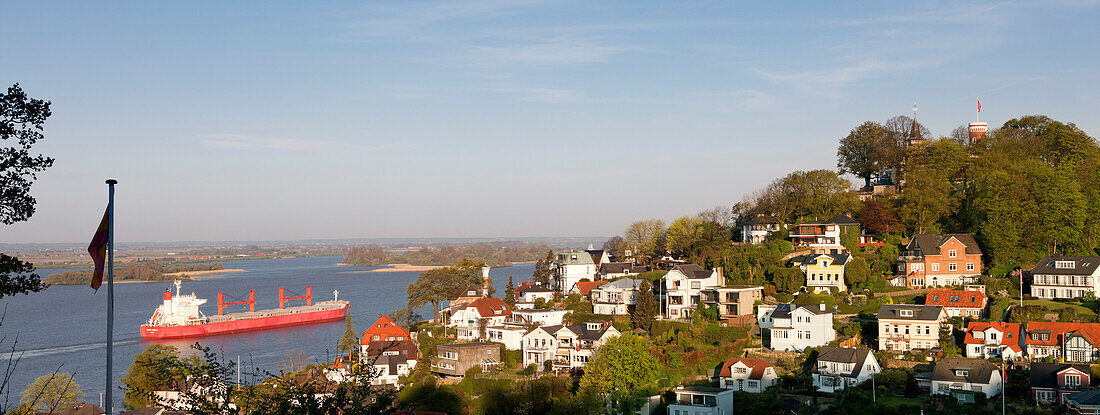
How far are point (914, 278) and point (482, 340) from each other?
646 inches

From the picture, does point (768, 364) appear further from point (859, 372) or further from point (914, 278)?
point (914, 278)

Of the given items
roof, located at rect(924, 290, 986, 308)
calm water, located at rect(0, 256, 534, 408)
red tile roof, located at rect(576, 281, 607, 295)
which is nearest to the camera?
roof, located at rect(924, 290, 986, 308)

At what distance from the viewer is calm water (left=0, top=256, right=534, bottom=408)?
130 ft

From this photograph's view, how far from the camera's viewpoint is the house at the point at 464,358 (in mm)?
31016

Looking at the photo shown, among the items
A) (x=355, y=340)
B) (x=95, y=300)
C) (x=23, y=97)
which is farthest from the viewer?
(x=95, y=300)

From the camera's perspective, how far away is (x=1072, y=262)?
29.9 m

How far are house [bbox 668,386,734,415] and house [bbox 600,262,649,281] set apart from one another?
16.4 m

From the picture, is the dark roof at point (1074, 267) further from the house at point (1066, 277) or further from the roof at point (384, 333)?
the roof at point (384, 333)

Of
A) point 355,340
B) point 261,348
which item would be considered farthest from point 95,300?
point 355,340

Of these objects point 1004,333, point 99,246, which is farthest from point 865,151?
point 99,246

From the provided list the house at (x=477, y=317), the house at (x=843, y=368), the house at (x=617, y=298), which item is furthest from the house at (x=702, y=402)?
the house at (x=477, y=317)

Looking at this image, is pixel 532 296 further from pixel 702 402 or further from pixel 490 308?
pixel 702 402

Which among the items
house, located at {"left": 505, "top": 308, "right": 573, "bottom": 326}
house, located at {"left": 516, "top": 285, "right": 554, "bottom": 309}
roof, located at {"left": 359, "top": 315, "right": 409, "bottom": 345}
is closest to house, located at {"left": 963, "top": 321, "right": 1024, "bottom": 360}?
house, located at {"left": 505, "top": 308, "right": 573, "bottom": 326}

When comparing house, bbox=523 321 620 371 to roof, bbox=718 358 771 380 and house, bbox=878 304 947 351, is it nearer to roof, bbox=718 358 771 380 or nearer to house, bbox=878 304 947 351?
roof, bbox=718 358 771 380
